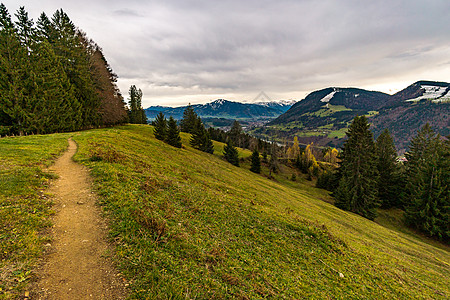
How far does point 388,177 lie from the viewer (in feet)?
141

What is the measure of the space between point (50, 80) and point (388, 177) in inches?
2739

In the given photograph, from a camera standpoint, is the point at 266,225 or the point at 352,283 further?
the point at 266,225

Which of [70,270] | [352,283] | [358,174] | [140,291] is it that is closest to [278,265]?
[352,283]

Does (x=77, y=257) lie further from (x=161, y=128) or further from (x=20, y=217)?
(x=161, y=128)

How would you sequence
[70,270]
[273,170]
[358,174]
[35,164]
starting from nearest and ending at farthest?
[70,270] < [35,164] < [358,174] < [273,170]

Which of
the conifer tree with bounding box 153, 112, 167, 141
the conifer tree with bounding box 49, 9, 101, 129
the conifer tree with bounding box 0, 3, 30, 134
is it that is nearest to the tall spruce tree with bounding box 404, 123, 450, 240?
the conifer tree with bounding box 153, 112, 167, 141

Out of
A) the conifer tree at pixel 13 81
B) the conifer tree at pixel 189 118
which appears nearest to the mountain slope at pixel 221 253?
the conifer tree at pixel 13 81

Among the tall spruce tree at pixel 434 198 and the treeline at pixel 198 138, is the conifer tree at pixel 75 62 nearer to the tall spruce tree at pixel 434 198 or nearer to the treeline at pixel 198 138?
the treeline at pixel 198 138

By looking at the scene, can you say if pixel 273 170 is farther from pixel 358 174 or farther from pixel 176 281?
pixel 176 281

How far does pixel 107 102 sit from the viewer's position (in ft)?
142

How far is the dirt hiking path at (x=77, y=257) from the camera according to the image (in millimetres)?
3881

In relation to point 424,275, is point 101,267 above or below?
above

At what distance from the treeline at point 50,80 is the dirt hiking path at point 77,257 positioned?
1005 inches

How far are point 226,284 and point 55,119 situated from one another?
3725 cm
